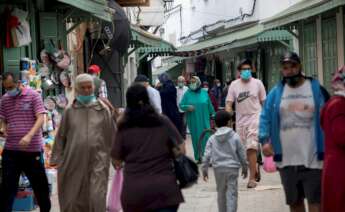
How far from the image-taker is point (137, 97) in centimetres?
670

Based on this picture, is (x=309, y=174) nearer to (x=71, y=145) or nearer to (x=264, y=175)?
(x=71, y=145)

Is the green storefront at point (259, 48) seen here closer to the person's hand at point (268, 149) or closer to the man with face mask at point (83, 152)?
the man with face mask at point (83, 152)

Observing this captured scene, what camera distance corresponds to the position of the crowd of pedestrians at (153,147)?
646 cm

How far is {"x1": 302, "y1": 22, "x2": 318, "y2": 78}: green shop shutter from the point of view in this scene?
18781 mm

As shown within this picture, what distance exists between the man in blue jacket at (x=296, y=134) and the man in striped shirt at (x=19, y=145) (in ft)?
9.22

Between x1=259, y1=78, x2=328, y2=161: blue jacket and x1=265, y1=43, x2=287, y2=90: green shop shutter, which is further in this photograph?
x1=265, y1=43, x2=287, y2=90: green shop shutter

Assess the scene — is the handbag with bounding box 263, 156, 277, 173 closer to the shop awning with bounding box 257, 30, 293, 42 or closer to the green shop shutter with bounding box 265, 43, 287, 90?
the shop awning with bounding box 257, 30, 293, 42

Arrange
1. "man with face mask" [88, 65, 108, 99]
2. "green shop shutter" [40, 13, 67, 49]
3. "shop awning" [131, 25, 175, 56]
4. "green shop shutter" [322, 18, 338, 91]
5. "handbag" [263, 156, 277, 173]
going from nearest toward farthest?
1. "handbag" [263, 156, 277, 173]
2. "man with face mask" [88, 65, 108, 99]
3. "green shop shutter" [40, 13, 67, 49]
4. "green shop shutter" [322, 18, 338, 91]
5. "shop awning" [131, 25, 175, 56]

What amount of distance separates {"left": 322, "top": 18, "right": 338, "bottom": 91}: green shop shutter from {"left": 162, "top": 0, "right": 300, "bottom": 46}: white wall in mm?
11211

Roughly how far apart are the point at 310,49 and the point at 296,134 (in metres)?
12.1

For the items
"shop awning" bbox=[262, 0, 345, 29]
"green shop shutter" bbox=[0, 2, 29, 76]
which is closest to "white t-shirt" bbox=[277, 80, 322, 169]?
"green shop shutter" bbox=[0, 2, 29, 76]

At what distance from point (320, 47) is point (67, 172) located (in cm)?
1093

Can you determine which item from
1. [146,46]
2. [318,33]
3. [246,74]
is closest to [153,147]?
[246,74]

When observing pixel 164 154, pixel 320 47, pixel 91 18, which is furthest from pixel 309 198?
pixel 320 47
